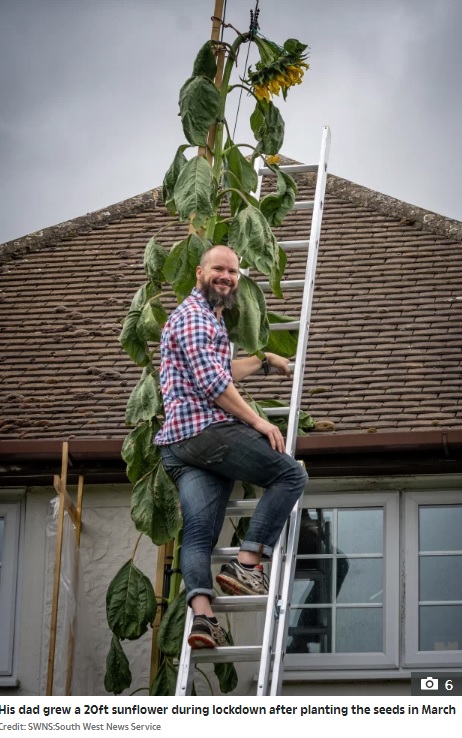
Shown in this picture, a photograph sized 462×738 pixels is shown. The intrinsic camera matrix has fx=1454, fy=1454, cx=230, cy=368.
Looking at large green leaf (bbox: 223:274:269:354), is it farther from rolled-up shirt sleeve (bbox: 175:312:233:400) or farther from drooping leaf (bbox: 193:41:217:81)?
drooping leaf (bbox: 193:41:217:81)

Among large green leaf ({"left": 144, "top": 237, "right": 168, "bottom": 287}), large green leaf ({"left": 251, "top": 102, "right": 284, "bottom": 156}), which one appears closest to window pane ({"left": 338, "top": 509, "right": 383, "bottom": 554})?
large green leaf ({"left": 144, "top": 237, "right": 168, "bottom": 287})

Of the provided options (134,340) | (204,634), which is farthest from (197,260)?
(204,634)

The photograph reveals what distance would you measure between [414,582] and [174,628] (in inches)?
76.6

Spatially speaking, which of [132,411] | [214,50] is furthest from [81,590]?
[214,50]

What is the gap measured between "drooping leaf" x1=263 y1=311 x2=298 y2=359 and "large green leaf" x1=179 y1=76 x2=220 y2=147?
1009 mm

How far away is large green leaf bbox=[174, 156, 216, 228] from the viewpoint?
23.0 feet

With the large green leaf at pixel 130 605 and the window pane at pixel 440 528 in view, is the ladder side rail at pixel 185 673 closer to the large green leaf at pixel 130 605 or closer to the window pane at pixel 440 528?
the large green leaf at pixel 130 605

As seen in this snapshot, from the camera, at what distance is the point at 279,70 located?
7422mm

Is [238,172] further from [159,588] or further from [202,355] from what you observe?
[159,588]

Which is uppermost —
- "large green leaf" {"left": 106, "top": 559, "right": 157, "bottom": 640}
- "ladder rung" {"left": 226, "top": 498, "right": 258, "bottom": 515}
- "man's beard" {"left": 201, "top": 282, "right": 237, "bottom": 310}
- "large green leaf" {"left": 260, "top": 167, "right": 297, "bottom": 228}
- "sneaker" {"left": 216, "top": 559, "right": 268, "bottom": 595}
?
"large green leaf" {"left": 260, "top": 167, "right": 297, "bottom": 228}

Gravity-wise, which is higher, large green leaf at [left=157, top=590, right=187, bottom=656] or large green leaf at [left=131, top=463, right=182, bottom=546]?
large green leaf at [left=131, top=463, right=182, bottom=546]

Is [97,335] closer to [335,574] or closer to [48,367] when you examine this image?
[48,367]

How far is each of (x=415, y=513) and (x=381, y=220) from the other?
10.1ft

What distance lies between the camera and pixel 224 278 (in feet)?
21.7
